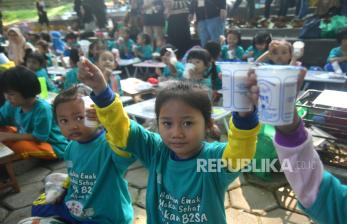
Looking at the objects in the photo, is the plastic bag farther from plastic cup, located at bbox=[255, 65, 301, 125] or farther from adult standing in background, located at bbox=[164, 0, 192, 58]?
plastic cup, located at bbox=[255, 65, 301, 125]

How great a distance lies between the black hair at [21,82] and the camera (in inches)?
125

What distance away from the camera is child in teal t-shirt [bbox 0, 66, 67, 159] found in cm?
325

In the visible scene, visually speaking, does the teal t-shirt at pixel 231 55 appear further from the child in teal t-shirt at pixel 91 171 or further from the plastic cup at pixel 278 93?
the plastic cup at pixel 278 93

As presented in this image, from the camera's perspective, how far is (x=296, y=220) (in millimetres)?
2543

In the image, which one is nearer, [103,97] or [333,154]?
[103,97]

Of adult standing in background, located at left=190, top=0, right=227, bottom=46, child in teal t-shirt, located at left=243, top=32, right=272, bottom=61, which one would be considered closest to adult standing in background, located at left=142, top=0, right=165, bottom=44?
adult standing in background, located at left=190, top=0, right=227, bottom=46

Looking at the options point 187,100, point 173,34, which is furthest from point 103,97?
point 173,34

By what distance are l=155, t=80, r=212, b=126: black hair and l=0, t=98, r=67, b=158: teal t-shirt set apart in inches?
93.2

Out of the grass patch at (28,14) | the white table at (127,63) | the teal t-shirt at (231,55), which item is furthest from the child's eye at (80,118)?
the grass patch at (28,14)

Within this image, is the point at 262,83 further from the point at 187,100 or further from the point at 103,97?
the point at 103,97

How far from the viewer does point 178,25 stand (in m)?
7.99

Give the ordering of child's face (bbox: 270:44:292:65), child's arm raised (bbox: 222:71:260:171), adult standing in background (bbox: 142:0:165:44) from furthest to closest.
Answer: adult standing in background (bbox: 142:0:165:44) → child's face (bbox: 270:44:292:65) → child's arm raised (bbox: 222:71:260:171)

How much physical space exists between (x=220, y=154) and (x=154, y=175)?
36 cm

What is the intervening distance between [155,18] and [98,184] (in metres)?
7.76
